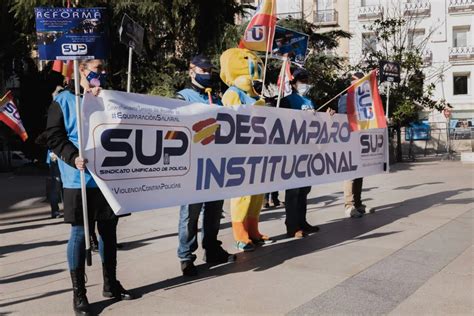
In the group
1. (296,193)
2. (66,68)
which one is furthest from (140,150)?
(296,193)

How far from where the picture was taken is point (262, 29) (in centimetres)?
661

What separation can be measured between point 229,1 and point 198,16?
1.32 meters

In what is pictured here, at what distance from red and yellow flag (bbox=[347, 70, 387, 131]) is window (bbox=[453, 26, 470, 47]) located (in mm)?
37284

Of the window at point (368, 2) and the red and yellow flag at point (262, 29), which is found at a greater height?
the window at point (368, 2)

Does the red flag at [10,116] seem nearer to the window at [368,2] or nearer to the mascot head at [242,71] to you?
the mascot head at [242,71]

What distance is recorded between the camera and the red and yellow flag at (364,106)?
7508mm

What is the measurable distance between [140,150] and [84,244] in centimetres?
88

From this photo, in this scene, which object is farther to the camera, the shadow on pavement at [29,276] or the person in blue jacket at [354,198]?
the person in blue jacket at [354,198]

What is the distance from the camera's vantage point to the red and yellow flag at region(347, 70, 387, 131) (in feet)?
24.6

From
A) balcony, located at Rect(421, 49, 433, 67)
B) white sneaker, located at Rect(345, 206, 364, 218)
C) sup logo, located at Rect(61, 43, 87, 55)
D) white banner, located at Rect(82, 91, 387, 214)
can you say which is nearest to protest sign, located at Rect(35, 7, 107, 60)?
sup logo, located at Rect(61, 43, 87, 55)

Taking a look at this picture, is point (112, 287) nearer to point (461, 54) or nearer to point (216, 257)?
point (216, 257)

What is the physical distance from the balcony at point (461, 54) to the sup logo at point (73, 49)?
4047 centimetres

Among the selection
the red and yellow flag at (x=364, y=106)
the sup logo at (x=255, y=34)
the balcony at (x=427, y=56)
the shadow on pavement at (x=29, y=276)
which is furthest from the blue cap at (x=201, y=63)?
the balcony at (x=427, y=56)

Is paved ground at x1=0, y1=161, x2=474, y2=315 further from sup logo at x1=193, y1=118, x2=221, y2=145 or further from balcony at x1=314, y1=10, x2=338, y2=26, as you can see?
balcony at x1=314, y1=10, x2=338, y2=26
